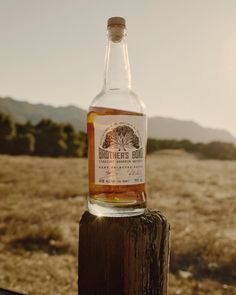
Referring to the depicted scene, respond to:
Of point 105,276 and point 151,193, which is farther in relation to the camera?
point 151,193

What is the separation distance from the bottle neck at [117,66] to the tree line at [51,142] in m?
26.5

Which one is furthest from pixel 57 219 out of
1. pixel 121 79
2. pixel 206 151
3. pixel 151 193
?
pixel 206 151

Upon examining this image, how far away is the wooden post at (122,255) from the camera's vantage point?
4.59 ft

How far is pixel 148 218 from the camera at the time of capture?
1485 millimetres

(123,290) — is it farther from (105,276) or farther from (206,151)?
(206,151)

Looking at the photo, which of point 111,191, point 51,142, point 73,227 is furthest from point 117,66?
point 51,142

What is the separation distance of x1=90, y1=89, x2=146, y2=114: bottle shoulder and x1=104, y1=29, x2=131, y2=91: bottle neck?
0.03 metres

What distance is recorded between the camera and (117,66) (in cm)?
182

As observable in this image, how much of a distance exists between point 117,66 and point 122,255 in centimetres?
85

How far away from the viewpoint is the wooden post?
4.59 feet

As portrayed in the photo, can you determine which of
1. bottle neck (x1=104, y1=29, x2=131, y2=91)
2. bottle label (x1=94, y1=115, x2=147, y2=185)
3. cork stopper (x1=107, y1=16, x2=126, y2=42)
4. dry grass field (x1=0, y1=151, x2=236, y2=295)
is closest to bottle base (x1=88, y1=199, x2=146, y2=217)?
bottle label (x1=94, y1=115, x2=147, y2=185)

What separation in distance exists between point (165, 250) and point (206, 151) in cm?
2948

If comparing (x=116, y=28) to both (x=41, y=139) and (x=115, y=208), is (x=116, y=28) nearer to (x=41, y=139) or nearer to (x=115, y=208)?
(x=115, y=208)

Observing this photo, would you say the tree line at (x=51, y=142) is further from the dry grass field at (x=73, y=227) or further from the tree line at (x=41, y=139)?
the dry grass field at (x=73, y=227)
